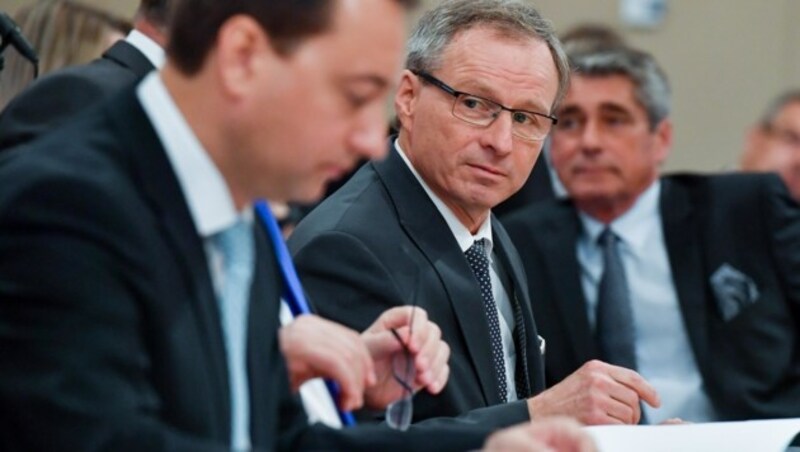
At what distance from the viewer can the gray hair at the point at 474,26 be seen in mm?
3062

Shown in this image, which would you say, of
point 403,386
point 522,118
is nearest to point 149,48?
point 522,118

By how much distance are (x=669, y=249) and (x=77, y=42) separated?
5.47ft

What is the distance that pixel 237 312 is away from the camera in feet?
5.50

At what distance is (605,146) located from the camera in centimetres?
444

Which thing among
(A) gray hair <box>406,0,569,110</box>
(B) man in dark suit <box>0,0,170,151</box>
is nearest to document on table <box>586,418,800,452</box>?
(A) gray hair <box>406,0,569,110</box>

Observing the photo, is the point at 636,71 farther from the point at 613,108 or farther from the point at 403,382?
the point at 403,382

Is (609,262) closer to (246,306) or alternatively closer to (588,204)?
(588,204)

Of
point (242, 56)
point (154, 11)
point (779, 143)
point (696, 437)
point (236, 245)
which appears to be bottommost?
point (696, 437)

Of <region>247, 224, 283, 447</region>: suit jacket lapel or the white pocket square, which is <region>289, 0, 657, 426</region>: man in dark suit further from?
the white pocket square

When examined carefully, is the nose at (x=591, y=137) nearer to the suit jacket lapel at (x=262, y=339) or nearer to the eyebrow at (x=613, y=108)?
the eyebrow at (x=613, y=108)

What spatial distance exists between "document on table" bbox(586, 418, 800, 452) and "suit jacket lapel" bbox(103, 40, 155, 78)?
3.95 ft

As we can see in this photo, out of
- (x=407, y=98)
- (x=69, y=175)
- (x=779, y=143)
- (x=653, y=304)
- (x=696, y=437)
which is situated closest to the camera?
(x=69, y=175)

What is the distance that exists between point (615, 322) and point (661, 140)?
74 cm

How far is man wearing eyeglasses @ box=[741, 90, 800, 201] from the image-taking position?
5.72 m
